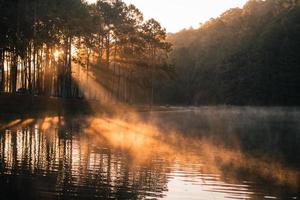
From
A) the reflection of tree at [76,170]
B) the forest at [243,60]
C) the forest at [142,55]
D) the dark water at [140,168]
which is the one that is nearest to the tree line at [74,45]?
the forest at [142,55]

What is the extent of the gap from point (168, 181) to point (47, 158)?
6.37 metres

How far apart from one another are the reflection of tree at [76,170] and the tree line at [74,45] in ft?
99.5

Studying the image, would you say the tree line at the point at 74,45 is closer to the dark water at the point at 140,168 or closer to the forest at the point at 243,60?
the dark water at the point at 140,168

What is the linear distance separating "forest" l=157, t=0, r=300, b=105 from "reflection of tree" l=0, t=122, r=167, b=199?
370 feet

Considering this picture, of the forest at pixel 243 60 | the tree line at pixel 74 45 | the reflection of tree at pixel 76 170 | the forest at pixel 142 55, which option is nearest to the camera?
A: the reflection of tree at pixel 76 170

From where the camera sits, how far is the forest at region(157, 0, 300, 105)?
133625 millimetres

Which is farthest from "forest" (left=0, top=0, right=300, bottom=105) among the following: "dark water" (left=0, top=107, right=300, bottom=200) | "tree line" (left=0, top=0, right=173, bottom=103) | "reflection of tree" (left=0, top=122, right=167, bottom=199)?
"reflection of tree" (left=0, top=122, right=167, bottom=199)

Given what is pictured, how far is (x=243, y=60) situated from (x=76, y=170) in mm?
131750

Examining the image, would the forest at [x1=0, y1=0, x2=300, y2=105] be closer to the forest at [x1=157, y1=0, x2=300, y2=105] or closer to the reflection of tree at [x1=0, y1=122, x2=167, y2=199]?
the forest at [x1=157, y1=0, x2=300, y2=105]

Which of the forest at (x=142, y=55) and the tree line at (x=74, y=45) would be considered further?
the forest at (x=142, y=55)

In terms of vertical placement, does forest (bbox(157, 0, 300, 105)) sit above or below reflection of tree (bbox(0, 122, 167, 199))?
above

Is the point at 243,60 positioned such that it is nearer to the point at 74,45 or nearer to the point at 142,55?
the point at 142,55

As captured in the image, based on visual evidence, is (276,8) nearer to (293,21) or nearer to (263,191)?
(293,21)

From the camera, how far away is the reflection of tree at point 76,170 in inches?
572
